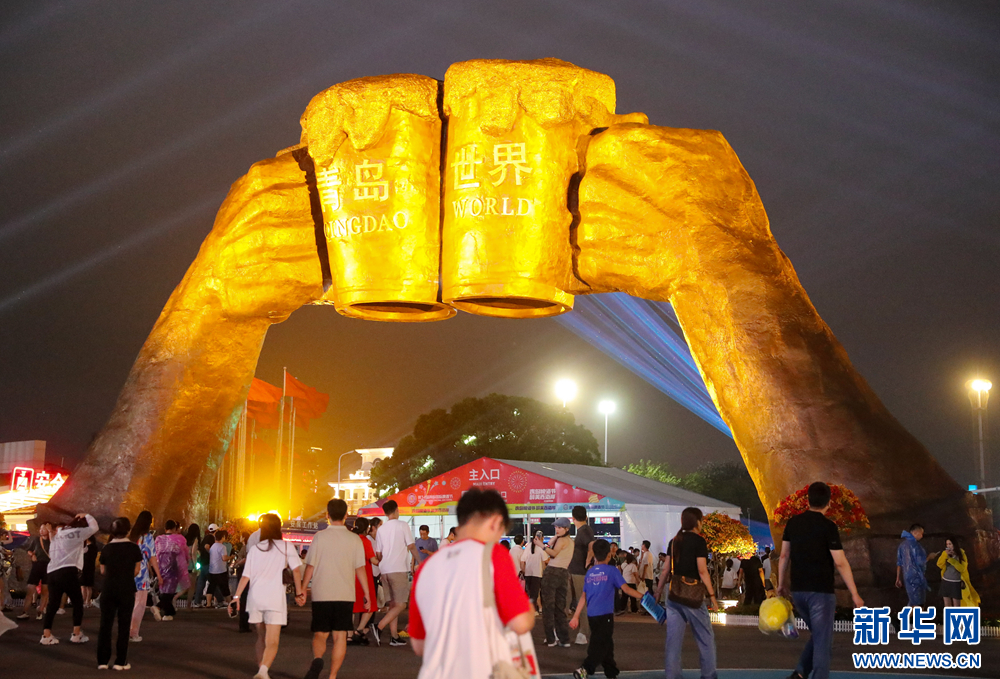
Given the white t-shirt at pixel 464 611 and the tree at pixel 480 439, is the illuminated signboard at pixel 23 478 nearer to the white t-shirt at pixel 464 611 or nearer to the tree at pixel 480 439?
the tree at pixel 480 439

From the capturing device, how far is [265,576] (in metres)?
9.00

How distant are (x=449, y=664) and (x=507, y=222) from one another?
38.6 feet

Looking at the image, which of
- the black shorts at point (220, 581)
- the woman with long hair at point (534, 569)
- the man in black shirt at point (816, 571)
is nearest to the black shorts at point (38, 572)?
the black shorts at point (220, 581)

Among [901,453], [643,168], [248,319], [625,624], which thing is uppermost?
[643,168]

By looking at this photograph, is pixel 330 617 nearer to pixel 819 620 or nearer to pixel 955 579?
pixel 819 620

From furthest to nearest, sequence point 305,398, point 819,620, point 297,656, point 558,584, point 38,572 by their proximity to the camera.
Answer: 1. point 305,398
2. point 38,572
3. point 558,584
4. point 297,656
5. point 819,620

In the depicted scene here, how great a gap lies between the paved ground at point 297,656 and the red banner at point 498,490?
1142 cm

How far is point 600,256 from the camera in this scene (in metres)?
16.5

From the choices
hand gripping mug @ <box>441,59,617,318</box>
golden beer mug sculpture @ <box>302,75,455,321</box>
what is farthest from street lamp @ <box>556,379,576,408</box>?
hand gripping mug @ <box>441,59,617,318</box>

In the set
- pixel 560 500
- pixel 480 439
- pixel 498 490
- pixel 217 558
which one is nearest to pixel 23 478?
pixel 480 439

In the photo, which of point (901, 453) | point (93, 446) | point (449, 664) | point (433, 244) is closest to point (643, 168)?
point (433, 244)

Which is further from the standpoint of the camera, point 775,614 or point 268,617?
point 268,617

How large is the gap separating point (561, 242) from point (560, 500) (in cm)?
1212

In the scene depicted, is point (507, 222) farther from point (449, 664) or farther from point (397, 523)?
point (449, 664)
